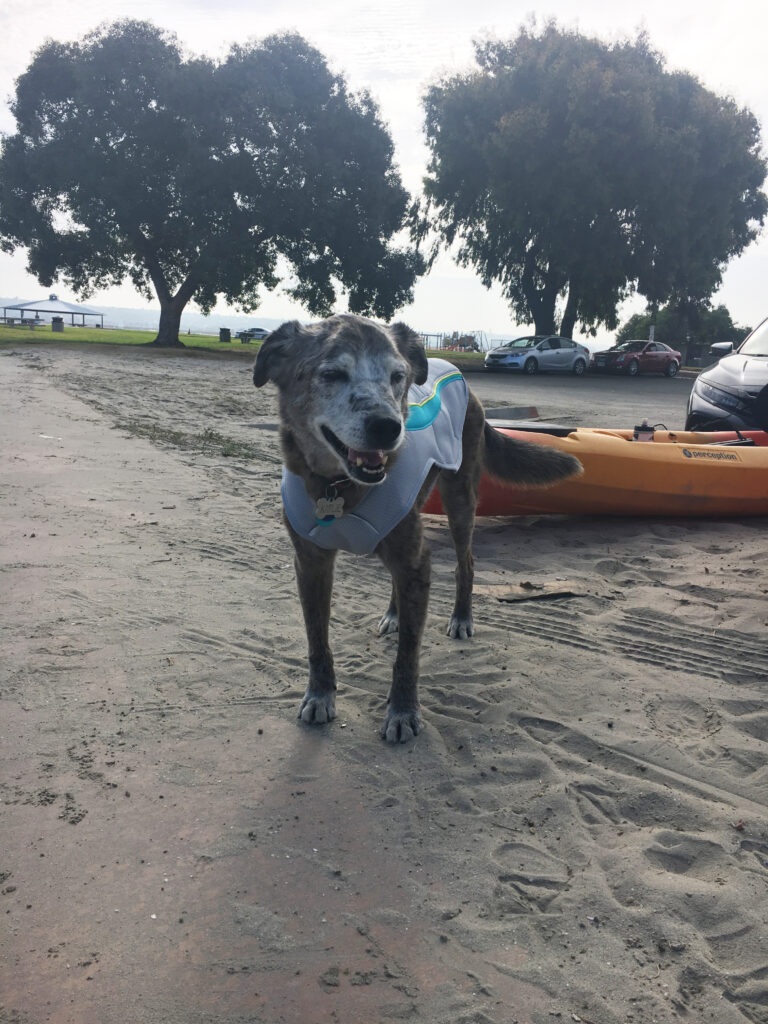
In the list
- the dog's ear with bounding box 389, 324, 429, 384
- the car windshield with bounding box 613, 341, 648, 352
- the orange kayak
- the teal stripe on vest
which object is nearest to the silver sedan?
the car windshield with bounding box 613, 341, 648, 352

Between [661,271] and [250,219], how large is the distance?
16670mm

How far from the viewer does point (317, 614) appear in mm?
3834

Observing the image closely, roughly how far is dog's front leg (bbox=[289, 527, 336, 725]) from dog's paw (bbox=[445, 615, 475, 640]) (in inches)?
43.2

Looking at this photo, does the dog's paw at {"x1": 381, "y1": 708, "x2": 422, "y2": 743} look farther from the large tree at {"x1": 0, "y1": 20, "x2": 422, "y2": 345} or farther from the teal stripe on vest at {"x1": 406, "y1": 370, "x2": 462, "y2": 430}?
the large tree at {"x1": 0, "y1": 20, "x2": 422, "y2": 345}

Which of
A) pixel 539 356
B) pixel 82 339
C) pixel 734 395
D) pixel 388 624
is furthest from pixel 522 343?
pixel 388 624

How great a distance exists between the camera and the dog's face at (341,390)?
3.24 m

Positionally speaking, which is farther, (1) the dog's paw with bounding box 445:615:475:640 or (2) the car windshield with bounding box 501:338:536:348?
(2) the car windshield with bounding box 501:338:536:348

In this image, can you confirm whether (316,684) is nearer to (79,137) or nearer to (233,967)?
(233,967)

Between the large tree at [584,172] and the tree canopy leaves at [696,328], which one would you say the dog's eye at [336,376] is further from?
the tree canopy leaves at [696,328]

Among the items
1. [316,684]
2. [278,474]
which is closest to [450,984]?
[316,684]

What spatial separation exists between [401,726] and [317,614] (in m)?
0.65

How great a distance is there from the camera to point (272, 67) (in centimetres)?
3278

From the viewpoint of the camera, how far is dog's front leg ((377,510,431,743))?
3.68 meters

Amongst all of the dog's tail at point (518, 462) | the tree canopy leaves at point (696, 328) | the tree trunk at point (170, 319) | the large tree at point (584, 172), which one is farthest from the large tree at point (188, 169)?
the dog's tail at point (518, 462)
